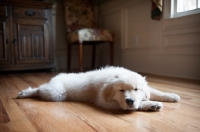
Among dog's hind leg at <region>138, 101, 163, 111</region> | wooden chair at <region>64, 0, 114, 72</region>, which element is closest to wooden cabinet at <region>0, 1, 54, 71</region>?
wooden chair at <region>64, 0, 114, 72</region>

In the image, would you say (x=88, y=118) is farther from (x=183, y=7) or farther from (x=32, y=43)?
(x=32, y=43)

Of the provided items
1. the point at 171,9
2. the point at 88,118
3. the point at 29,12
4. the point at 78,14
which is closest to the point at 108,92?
the point at 88,118

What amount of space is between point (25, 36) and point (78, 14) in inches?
29.6

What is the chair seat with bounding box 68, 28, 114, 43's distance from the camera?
Result: 2.22 meters

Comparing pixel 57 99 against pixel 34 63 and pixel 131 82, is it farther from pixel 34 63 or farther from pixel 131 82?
pixel 34 63

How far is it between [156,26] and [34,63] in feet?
4.80

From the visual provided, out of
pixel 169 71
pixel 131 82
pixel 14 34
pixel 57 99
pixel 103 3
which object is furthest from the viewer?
pixel 103 3

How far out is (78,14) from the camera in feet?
8.73

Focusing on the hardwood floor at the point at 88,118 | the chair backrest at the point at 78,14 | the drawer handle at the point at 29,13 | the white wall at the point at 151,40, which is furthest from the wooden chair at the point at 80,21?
the hardwood floor at the point at 88,118

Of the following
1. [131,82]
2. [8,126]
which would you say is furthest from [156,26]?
[8,126]

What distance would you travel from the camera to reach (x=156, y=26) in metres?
2.04

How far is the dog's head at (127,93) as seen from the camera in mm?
805

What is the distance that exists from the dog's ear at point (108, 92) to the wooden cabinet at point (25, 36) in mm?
1717

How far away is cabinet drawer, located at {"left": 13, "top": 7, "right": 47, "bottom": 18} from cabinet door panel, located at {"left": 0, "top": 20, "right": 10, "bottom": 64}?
186mm
